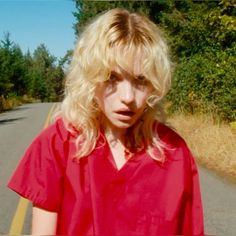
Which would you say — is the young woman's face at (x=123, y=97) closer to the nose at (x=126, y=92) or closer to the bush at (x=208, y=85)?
the nose at (x=126, y=92)

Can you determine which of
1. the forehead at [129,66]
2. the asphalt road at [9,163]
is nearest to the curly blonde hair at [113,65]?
the forehead at [129,66]

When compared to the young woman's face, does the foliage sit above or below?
above

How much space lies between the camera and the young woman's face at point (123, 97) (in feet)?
5.18

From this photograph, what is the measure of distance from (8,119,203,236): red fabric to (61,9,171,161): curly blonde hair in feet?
0.15

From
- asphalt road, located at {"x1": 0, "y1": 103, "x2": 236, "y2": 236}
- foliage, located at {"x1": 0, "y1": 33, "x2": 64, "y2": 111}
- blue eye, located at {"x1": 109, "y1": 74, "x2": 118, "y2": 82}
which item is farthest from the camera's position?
foliage, located at {"x1": 0, "y1": 33, "x2": 64, "y2": 111}

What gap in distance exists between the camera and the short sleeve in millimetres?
1511

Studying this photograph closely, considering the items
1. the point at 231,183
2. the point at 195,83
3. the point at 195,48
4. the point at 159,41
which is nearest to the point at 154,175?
the point at 159,41

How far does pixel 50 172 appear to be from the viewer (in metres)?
1.52

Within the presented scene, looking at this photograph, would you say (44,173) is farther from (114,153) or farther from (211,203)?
(211,203)

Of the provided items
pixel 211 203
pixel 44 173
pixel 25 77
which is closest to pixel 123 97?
pixel 44 173

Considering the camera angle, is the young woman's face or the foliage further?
the foliage

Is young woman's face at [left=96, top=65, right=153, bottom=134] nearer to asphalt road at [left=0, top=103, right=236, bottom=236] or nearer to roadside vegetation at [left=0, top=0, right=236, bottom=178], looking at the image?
asphalt road at [left=0, top=103, right=236, bottom=236]

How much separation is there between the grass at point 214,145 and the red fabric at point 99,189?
804 centimetres

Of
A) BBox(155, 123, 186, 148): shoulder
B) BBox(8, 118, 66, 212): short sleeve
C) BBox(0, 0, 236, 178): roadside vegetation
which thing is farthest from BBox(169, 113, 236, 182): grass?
BBox(8, 118, 66, 212): short sleeve
